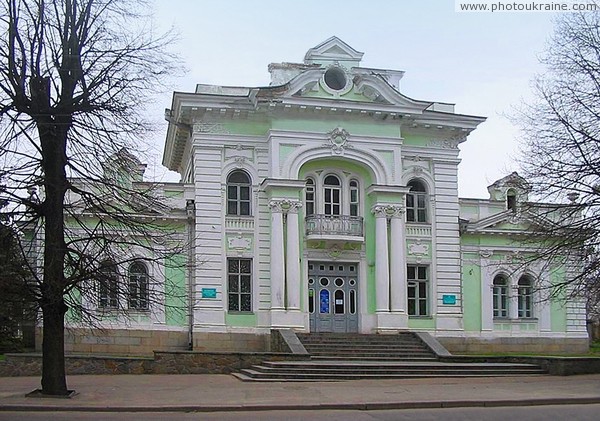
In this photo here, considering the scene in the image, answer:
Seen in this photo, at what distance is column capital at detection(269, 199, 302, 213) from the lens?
3262cm

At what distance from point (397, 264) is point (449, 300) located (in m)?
2.97

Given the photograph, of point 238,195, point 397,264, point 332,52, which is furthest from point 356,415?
point 332,52

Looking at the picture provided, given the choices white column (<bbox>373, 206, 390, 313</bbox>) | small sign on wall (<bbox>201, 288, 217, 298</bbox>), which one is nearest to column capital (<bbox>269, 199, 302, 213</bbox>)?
white column (<bbox>373, 206, 390, 313</bbox>)

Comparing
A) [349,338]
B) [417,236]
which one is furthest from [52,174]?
[417,236]

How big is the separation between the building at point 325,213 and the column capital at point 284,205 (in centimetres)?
5

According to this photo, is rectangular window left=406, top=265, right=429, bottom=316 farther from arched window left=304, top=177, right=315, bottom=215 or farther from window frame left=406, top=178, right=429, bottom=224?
arched window left=304, top=177, right=315, bottom=215

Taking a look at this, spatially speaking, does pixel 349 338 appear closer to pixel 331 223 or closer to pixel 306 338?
pixel 306 338

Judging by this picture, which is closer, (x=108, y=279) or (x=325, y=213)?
(x=108, y=279)

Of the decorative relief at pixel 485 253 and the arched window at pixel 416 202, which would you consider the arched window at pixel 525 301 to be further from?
the arched window at pixel 416 202

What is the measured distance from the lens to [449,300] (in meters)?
35.0

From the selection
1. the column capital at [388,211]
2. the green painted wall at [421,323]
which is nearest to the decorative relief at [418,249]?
the column capital at [388,211]

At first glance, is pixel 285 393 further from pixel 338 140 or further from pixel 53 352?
pixel 338 140

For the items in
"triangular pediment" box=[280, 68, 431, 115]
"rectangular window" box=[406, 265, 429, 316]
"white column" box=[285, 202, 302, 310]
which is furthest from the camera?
"rectangular window" box=[406, 265, 429, 316]

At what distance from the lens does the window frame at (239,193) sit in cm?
3353
